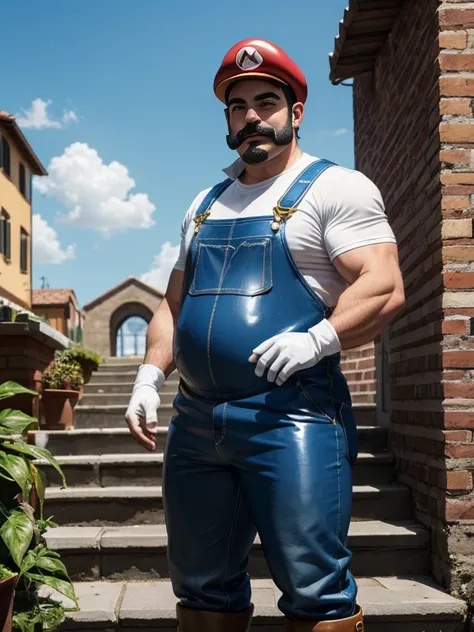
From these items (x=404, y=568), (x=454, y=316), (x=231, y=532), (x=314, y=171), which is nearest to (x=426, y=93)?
(x=454, y=316)

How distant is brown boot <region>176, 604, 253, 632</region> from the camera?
86.4 inches

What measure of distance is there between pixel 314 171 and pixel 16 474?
151cm

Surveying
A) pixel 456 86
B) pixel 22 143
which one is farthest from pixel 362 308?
pixel 22 143

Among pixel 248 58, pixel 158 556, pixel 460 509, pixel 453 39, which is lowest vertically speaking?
pixel 158 556

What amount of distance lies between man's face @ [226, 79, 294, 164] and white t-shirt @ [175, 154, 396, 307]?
0.13m

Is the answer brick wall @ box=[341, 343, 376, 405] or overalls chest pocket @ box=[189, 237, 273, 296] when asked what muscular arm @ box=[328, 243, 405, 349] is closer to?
overalls chest pocket @ box=[189, 237, 273, 296]

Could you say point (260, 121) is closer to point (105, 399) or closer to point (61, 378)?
point (61, 378)

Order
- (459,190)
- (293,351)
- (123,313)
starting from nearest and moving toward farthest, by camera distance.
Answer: (293,351) → (459,190) → (123,313)

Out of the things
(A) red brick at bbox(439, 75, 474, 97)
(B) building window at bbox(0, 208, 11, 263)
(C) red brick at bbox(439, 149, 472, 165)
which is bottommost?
(C) red brick at bbox(439, 149, 472, 165)

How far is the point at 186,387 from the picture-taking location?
2281mm

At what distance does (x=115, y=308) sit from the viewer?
3095 cm

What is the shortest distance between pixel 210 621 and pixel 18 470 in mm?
980

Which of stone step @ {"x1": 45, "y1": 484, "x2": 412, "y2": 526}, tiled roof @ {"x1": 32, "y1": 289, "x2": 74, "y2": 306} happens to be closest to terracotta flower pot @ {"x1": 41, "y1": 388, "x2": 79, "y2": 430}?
stone step @ {"x1": 45, "y1": 484, "x2": 412, "y2": 526}

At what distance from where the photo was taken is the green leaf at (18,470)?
9.01 feet
